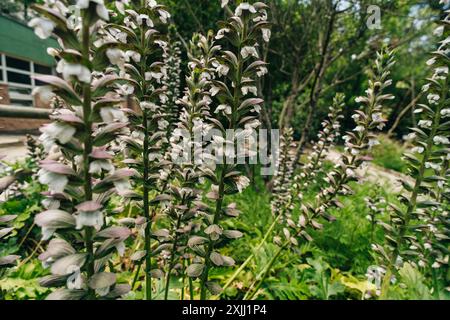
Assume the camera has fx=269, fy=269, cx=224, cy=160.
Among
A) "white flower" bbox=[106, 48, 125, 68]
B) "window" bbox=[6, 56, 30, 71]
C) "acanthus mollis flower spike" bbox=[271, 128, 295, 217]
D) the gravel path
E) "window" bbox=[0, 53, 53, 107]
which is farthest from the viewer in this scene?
"window" bbox=[6, 56, 30, 71]

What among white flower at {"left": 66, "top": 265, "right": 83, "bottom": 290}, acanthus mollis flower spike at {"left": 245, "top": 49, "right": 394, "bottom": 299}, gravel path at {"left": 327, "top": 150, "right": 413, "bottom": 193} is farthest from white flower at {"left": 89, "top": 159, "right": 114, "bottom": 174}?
gravel path at {"left": 327, "top": 150, "right": 413, "bottom": 193}

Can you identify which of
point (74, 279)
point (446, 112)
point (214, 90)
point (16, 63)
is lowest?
point (74, 279)

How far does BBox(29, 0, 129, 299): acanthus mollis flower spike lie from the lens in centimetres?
111

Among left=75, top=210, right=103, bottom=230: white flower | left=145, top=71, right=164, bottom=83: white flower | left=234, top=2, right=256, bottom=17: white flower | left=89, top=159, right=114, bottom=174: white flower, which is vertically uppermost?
left=234, top=2, right=256, bottom=17: white flower

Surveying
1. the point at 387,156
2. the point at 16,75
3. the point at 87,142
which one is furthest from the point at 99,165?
the point at 387,156

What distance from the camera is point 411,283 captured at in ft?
6.68

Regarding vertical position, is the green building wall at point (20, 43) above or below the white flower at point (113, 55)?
above

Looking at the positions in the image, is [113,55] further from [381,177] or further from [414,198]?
[381,177]

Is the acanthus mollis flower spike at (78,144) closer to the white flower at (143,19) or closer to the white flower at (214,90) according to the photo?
the white flower at (143,19)

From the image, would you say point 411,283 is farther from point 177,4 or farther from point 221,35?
point 177,4

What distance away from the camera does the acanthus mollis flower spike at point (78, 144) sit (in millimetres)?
1108

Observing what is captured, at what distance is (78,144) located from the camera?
48.4 inches

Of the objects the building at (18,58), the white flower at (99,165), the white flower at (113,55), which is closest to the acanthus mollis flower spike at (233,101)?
the white flower at (113,55)

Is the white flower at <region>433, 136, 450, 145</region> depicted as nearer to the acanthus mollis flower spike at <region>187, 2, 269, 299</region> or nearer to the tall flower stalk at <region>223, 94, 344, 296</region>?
the tall flower stalk at <region>223, 94, 344, 296</region>
